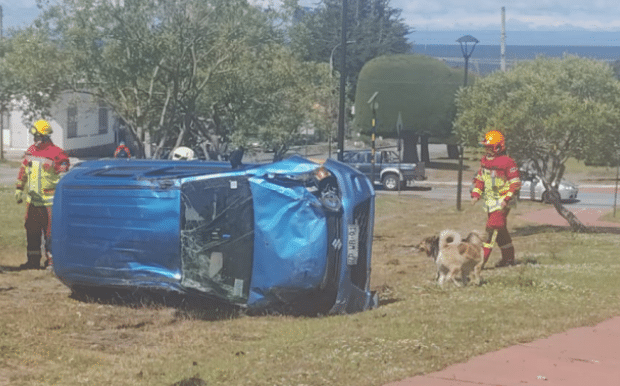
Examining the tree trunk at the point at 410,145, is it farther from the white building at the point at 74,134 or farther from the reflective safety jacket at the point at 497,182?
the reflective safety jacket at the point at 497,182

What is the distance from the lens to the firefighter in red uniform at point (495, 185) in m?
13.9

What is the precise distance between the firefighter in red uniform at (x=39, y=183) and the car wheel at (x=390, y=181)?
31336 millimetres

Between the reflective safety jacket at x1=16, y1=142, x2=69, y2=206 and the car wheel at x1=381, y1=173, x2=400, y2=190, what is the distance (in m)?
31.4

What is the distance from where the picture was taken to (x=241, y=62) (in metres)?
29.0

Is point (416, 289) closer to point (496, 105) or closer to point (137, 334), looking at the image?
point (137, 334)

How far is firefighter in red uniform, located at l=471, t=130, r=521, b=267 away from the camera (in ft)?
45.6

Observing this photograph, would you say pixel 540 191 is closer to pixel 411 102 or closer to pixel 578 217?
pixel 578 217

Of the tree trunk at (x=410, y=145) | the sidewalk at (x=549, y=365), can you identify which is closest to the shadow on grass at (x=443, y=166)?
the tree trunk at (x=410, y=145)

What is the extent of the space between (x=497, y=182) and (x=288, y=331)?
5711mm

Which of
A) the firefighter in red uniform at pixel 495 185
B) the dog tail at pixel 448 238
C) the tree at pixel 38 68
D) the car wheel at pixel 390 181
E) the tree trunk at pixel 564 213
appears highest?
the tree at pixel 38 68

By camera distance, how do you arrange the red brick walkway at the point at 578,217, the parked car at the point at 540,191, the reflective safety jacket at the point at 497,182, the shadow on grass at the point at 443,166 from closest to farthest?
1. the reflective safety jacket at the point at 497,182
2. the red brick walkway at the point at 578,217
3. the parked car at the point at 540,191
4. the shadow on grass at the point at 443,166

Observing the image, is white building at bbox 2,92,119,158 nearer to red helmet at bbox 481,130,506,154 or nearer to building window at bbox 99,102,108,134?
building window at bbox 99,102,108,134

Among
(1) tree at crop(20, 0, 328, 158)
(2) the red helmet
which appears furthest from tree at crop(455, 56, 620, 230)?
A: (1) tree at crop(20, 0, 328, 158)

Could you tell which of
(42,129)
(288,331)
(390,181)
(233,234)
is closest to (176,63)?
(42,129)
